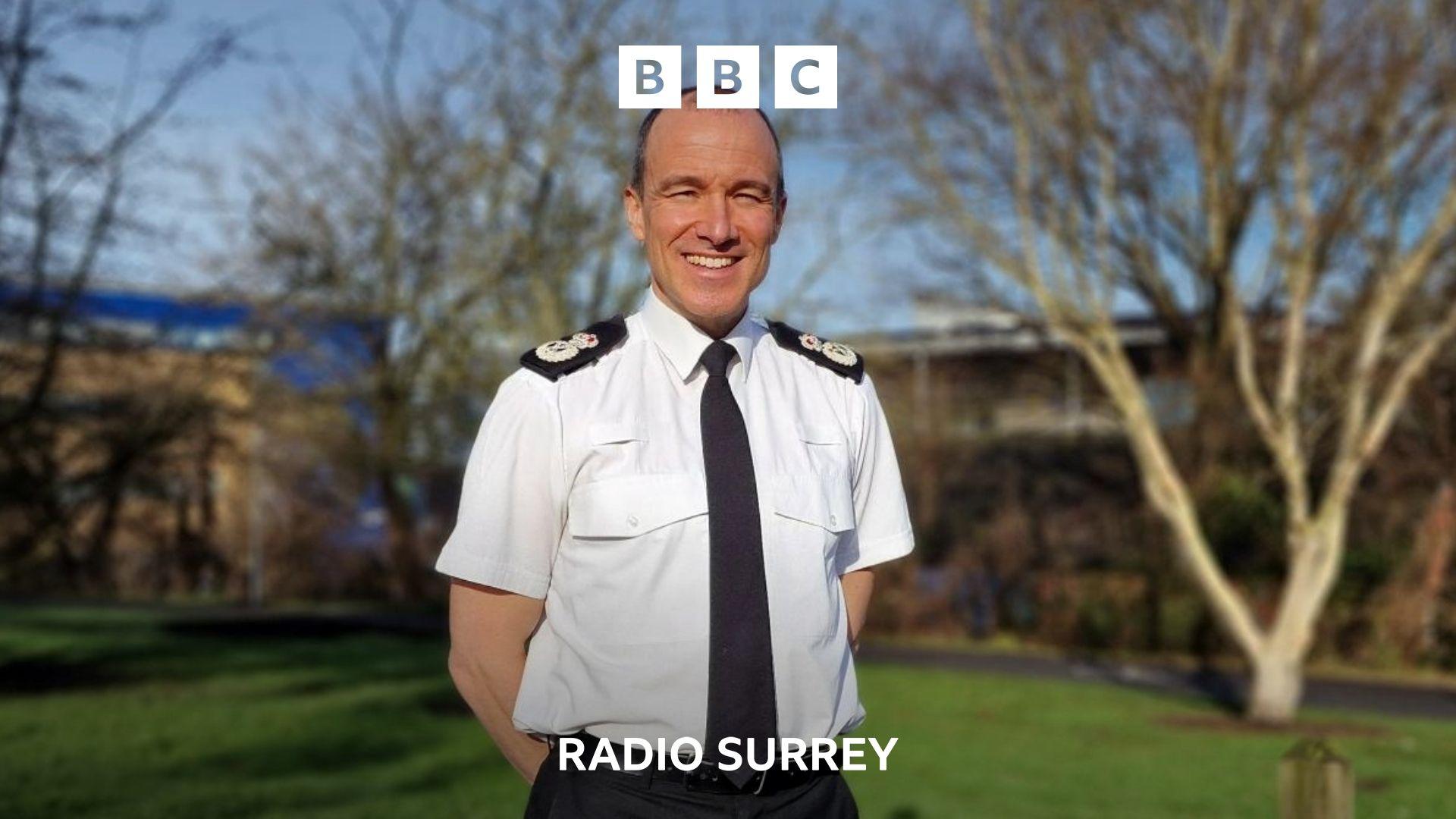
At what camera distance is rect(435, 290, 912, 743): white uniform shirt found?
2699mm

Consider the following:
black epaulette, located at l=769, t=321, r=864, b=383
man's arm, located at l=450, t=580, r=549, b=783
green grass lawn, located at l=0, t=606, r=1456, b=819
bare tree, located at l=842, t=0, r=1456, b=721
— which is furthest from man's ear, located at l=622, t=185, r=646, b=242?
bare tree, located at l=842, t=0, r=1456, b=721

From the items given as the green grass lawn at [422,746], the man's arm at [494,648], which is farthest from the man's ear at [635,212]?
the green grass lawn at [422,746]

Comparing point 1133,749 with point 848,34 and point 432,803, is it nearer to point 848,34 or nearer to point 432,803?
point 432,803

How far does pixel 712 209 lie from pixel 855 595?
2.24 feet

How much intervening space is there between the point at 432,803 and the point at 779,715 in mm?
8445

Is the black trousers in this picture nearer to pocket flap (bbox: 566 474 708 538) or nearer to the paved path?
pocket flap (bbox: 566 474 708 538)

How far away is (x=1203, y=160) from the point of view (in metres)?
17.4

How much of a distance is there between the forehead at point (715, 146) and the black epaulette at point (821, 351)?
303 millimetres

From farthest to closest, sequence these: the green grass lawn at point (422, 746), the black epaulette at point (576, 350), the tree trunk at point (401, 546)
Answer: the tree trunk at point (401, 546) → the green grass lawn at point (422, 746) → the black epaulette at point (576, 350)

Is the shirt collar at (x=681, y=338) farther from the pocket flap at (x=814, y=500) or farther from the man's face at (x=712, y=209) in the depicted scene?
the pocket flap at (x=814, y=500)

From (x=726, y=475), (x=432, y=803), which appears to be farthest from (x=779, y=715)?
(x=432, y=803)

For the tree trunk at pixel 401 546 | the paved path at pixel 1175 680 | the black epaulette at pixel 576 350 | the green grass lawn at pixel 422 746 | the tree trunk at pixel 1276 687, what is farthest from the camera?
the tree trunk at pixel 401 546

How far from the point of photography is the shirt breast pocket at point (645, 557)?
269cm

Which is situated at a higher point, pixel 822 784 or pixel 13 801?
pixel 822 784
